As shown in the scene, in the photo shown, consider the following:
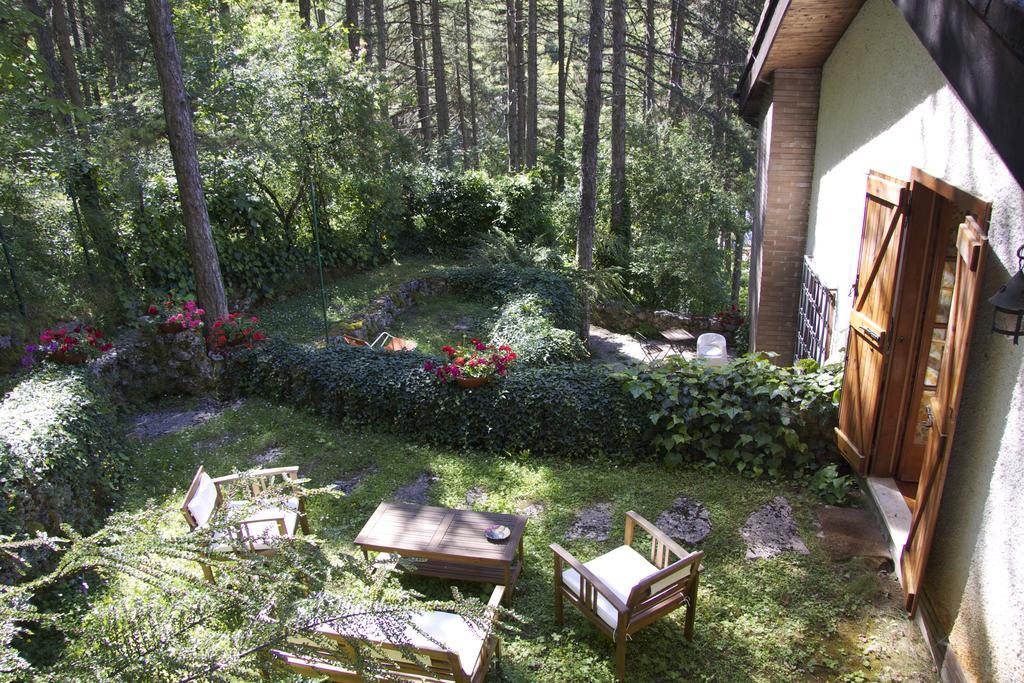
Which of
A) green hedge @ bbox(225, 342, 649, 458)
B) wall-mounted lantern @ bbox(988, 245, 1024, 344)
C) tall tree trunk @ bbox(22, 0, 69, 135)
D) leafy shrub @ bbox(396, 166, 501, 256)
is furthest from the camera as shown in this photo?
leafy shrub @ bbox(396, 166, 501, 256)

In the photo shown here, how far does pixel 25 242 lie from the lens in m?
7.89

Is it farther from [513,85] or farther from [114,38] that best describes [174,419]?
[513,85]

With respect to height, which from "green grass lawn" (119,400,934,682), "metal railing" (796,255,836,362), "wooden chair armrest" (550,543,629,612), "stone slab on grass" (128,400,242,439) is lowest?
"green grass lawn" (119,400,934,682)

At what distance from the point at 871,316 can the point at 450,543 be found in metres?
3.68

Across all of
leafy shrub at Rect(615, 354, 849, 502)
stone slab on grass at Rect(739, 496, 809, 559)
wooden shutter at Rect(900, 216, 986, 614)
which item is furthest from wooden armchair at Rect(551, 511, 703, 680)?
leafy shrub at Rect(615, 354, 849, 502)

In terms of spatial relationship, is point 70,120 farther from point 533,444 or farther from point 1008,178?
point 1008,178

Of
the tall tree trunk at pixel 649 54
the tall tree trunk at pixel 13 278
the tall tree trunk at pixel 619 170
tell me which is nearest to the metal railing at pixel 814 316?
the tall tree trunk at pixel 619 170

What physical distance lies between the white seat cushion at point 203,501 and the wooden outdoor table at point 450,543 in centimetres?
112

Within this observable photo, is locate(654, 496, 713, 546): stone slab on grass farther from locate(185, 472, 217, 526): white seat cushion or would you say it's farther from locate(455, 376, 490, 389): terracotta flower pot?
→ locate(185, 472, 217, 526): white seat cushion

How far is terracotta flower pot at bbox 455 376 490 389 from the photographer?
686 centimetres

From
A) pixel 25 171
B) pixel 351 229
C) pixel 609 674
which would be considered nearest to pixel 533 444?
pixel 609 674

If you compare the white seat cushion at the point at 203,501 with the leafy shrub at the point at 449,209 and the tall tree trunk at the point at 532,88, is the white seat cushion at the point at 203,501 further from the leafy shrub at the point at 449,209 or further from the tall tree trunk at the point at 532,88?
the tall tree trunk at the point at 532,88

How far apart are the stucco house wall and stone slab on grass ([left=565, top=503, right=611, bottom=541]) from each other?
2.30 metres

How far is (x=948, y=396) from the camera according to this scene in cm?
364
